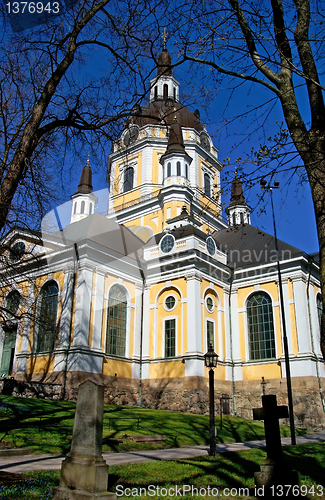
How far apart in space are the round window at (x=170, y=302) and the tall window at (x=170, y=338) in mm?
751

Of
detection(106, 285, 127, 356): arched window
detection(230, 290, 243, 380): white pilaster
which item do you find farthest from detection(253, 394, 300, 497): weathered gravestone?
detection(230, 290, 243, 380): white pilaster

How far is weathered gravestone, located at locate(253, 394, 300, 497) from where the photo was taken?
601 cm

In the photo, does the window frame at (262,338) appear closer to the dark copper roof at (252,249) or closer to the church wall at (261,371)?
the church wall at (261,371)

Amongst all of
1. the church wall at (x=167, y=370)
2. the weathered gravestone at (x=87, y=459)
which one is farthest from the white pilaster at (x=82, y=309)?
the weathered gravestone at (x=87, y=459)

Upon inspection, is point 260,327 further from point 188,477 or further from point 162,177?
point 188,477

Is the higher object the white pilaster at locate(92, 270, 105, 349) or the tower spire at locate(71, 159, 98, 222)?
the tower spire at locate(71, 159, 98, 222)

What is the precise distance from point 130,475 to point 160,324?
57.5ft

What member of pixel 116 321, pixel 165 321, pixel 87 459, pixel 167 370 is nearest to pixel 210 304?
pixel 165 321

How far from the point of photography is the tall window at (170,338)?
23.6 metres

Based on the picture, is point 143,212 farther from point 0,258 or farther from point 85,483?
point 85,483

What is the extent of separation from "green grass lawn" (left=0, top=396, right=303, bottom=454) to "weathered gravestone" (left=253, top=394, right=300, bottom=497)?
20.1 ft

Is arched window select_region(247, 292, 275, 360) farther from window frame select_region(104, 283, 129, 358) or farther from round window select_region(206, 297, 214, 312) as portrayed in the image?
window frame select_region(104, 283, 129, 358)

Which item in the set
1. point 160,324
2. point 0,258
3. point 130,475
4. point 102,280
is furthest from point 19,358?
point 130,475

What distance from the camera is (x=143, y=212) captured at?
3269 centimetres
